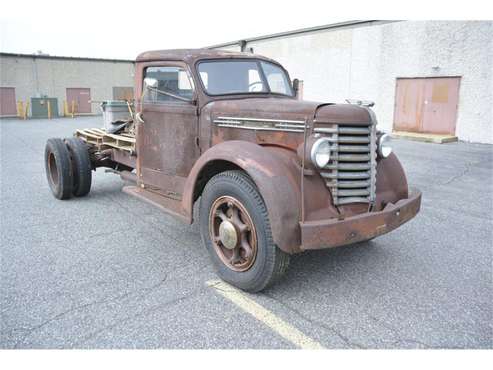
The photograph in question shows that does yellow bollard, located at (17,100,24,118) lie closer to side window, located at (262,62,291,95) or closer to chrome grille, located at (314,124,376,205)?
side window, located at (262,62,291,95)

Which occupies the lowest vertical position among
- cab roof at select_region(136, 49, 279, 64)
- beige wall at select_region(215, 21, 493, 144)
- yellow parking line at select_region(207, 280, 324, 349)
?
yellow parking line at select_region(207, 280, 324, 349)

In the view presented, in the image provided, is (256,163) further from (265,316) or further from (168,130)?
(168,130)

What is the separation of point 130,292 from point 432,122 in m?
13.1

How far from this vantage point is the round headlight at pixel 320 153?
3.00 meters

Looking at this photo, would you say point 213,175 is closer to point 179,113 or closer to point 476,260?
point 179,113

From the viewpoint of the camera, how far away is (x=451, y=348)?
2557 mm

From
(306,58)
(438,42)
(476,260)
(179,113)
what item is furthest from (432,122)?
(179,113)

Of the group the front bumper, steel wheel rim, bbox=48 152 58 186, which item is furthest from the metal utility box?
the front bumper

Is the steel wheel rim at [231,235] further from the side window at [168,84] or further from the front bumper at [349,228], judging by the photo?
the side window at [168,84]

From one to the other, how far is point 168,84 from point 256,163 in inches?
72.0

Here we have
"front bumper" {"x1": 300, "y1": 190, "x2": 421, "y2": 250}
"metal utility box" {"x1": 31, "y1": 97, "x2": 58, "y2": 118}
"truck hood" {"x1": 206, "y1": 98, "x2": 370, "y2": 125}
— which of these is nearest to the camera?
"front bumper" {"x1": 300, "y1": 190, "x2": 421, "y2": 250}

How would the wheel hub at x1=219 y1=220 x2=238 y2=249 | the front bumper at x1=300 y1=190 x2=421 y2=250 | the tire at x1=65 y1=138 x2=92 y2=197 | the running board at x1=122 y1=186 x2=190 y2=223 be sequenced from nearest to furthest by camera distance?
the front bumper at x1=300 y1=190 x2=421 y2=250 → the wheel hub at x1=219 y1=220 x2=238 y2=249 → the running board at x1=122 y1=186 x2=190 y2=223 → the tire at x1=65 y1=138 x2=92 y2=197

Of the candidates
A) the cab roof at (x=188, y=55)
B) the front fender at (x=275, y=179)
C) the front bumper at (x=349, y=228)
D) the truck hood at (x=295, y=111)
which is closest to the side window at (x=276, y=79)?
the cab roof at (x=188, y=55)

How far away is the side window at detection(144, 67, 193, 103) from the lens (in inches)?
162
